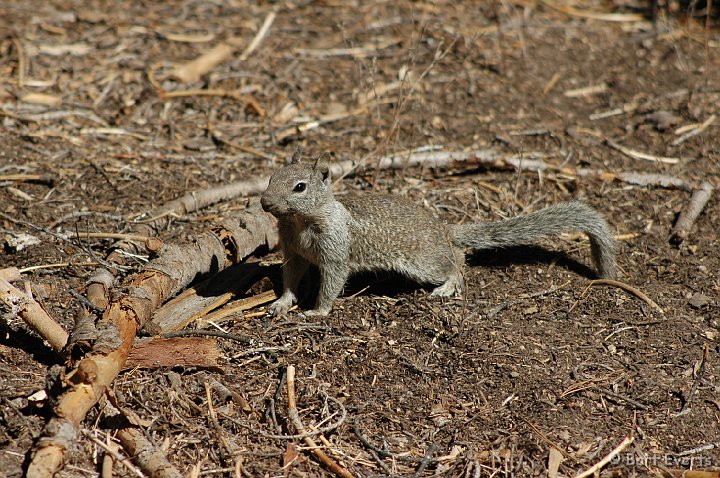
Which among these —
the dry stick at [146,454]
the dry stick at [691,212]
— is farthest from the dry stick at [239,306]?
the dry stick at [691,212]

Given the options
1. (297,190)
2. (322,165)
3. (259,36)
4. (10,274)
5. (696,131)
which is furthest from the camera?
(259,36)

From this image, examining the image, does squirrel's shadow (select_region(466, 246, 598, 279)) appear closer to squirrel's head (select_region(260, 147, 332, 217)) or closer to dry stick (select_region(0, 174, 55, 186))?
squirrel's head (select_region(260, 147, 332, 217))

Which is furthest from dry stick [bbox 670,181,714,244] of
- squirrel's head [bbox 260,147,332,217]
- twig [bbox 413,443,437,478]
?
twig [bbox 413,443,437,478]

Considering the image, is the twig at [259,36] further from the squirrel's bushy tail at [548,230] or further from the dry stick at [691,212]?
the dry stick at [691,212]

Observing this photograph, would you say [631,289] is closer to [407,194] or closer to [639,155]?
[407,194]

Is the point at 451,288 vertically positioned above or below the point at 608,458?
above

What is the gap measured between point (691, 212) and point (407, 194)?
2426 millimetres

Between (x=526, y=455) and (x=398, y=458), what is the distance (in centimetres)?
71

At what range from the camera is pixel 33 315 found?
171 inches

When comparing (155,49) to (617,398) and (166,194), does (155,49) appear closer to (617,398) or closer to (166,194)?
A: (166,194)

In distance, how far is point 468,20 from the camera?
31.4ft

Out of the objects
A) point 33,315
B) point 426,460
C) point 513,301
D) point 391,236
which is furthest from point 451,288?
point 33,315

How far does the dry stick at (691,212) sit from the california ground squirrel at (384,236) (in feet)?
2.84

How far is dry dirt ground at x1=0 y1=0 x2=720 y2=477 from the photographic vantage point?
4.24 meters
